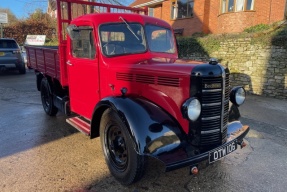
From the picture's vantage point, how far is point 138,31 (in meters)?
3.73

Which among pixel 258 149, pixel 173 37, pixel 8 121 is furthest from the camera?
pixel 8 121

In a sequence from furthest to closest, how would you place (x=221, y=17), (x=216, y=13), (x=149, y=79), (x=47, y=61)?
1. (x=216, y=13)
2. (x=221, y=17)
3. (x=47, y=61)
4. (x=149, y=79)

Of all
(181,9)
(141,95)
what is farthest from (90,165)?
(181,9)

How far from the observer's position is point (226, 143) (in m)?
2.80

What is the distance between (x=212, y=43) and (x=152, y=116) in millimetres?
8341

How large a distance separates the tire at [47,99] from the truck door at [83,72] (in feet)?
4.05

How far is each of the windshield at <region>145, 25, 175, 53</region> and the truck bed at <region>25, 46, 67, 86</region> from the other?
5.67ft

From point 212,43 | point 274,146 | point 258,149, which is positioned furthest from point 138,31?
point 212,43

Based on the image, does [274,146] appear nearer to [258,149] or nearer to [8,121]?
[258,149]

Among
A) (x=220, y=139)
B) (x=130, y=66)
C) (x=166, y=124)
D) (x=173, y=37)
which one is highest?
(x=173, y=37)

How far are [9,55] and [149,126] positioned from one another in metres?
11.5

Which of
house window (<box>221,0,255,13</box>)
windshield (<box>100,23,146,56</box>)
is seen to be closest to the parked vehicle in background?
windshield (<box>100,23,146,56</box>)

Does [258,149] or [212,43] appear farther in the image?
[212,43]

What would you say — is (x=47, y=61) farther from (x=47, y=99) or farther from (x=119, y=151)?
(x=119, y=151)
